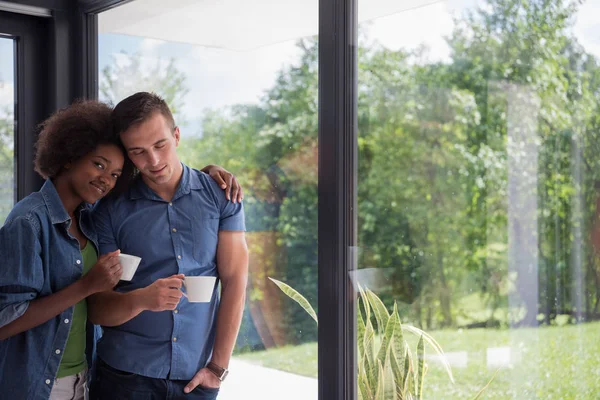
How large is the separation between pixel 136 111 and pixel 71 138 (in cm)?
20

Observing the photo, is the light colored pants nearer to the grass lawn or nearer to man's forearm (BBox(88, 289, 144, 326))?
man's forearm (BBox(88, 289, 144, 326))

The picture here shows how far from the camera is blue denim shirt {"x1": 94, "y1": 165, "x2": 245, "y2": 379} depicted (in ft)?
6.67

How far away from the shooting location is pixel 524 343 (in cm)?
162

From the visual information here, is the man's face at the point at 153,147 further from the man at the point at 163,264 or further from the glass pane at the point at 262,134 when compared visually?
the glass pane at the point at 262,134

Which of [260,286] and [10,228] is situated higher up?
[10,228]

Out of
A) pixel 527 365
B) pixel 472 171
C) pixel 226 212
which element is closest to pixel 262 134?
pixel 226 212

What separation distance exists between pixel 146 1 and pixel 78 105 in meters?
0.87

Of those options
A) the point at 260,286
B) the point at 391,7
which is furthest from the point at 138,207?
the point at 391,7

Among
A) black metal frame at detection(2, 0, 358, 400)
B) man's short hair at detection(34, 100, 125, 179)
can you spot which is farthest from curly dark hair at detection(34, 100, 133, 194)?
black metal frame at detection(2, 0, 358, 400)

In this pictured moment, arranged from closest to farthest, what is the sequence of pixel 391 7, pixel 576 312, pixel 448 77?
1. pixel 576 312
2. pixel 448 77
3. pixel 391 7

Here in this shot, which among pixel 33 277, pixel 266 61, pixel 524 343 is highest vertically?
pixel 266 61

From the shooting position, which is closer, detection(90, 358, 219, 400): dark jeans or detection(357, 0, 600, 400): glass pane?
detection(357, 0, 600, 400): glass pane

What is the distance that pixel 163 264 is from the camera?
2061mm

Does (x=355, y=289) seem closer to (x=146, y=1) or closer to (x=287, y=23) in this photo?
(x=287, y=23)
